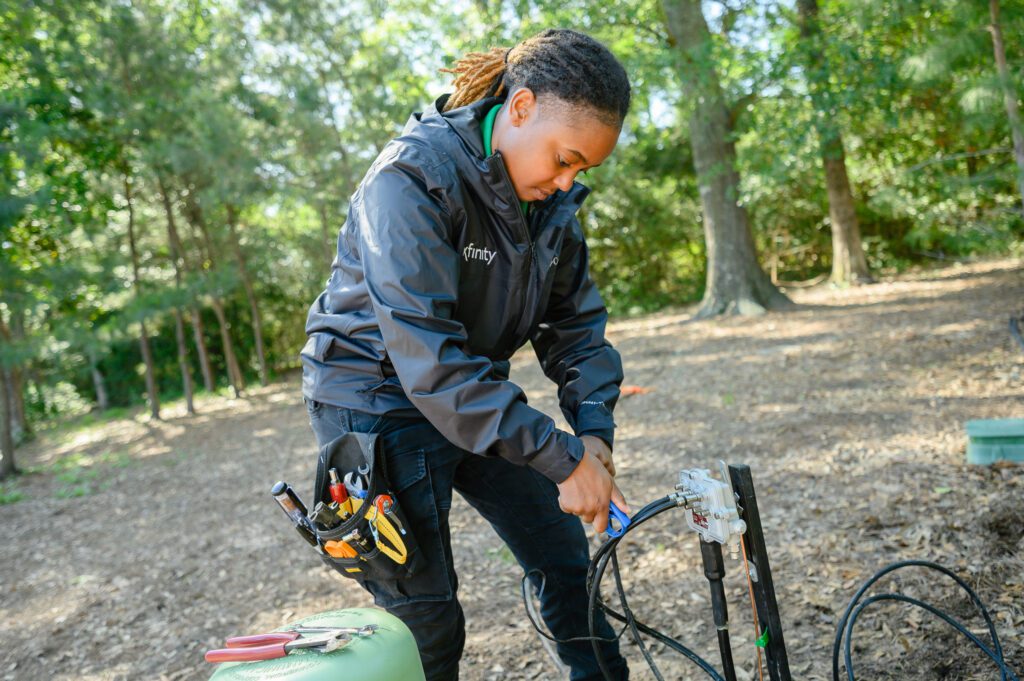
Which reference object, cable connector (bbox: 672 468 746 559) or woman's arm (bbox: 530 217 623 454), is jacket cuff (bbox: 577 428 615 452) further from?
cable connector (bbox: 672 468 746 559)

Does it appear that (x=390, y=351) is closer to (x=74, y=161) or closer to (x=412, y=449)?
(x=412, y=449)

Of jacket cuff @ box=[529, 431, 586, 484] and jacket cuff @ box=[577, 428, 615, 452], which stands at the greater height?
jacket cuff @ box=[529, 431, 586, 484]

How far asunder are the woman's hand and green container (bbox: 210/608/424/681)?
0.43 metres

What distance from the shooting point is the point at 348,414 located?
171 cm

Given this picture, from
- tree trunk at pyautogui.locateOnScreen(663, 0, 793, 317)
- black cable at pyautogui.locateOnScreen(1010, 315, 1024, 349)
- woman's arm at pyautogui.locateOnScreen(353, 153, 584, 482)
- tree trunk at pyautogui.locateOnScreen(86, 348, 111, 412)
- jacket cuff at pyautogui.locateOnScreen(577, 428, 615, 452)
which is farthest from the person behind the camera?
tree trunk at pyautogui.locateOnScreen(86, 348, 111, 412)

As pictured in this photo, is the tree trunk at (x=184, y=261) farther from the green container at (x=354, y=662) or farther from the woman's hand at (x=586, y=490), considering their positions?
the woman's hand at (x=586, y=490)

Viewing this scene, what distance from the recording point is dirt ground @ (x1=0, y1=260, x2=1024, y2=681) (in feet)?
9.10

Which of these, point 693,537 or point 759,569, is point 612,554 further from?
point 693,537

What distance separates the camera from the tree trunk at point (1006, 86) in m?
5.63

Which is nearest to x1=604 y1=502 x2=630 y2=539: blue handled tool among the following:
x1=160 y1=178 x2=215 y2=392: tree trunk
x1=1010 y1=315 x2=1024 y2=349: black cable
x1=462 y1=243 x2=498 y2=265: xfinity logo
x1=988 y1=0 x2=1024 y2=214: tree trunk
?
x1=462 y1=243 x2=498 y2=265: xfinity logo

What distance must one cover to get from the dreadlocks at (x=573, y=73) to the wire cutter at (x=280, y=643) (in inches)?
46.1

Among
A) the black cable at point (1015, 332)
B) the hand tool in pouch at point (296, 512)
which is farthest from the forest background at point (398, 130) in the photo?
the hand tool in pouch at point (296, 512)

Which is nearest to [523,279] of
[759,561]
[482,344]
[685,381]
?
[482,344]

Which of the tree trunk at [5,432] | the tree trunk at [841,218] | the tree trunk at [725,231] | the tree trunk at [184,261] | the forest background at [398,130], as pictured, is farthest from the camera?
the tree trunk at [184,261]
